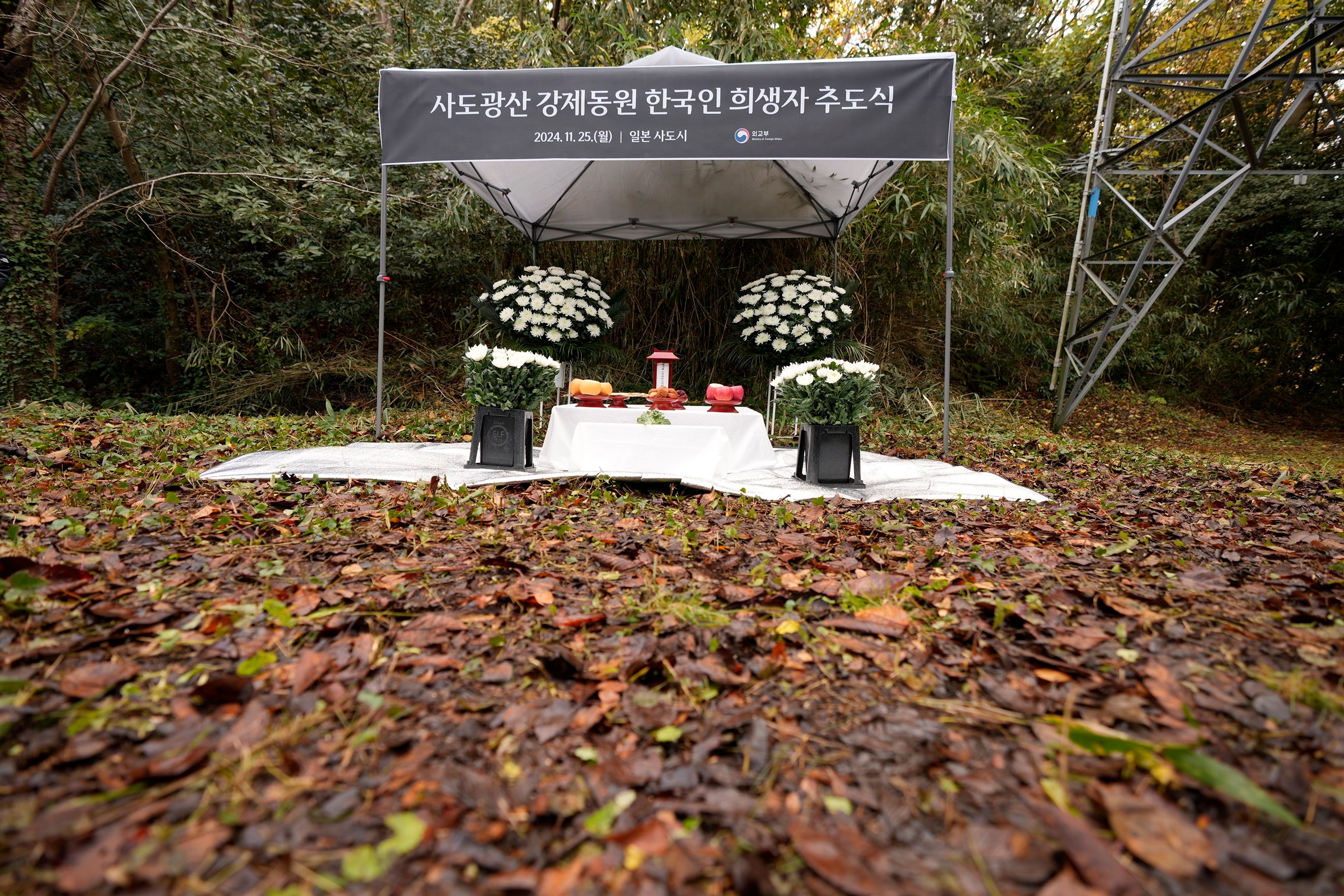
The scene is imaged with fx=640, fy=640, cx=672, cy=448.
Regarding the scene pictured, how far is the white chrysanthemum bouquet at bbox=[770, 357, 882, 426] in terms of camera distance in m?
3.26

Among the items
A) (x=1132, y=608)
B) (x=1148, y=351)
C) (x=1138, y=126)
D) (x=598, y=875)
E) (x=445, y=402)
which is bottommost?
(x=598, y=875)

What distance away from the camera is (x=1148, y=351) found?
Answer: 813cm

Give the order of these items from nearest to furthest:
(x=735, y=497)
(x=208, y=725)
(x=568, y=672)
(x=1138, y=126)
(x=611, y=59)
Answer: (x=208, y=725), (x=568, y=672), (x=735, y=497), (x=611, y=59), (x=1138, y=126)

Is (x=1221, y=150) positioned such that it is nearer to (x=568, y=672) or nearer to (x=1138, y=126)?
(x=1138, y=126)

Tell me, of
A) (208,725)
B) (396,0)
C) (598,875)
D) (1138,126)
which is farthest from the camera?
(1138,126)

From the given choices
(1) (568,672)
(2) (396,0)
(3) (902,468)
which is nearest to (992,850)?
(1) (568,672)

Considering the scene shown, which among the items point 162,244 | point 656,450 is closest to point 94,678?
point 656,450

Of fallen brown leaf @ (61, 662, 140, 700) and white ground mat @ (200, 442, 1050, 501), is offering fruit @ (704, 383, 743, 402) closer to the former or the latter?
white ground mat @ (200, 442, 1050, 501)

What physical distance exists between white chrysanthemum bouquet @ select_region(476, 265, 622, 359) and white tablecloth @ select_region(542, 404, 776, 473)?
1.93m

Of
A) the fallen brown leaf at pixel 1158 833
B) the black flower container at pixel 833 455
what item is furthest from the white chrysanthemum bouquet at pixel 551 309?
the fallen brown leaf at pixel 1158 833

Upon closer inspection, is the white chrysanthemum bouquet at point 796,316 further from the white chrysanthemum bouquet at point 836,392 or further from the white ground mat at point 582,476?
the white chrysanthemum bouquet at point 836,392

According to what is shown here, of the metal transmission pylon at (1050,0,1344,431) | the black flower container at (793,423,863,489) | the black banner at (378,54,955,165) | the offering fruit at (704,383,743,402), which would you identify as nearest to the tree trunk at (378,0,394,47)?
the black banner at (378,54,955,165)

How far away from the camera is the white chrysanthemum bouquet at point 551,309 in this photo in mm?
5332

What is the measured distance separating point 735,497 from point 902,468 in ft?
4.53
